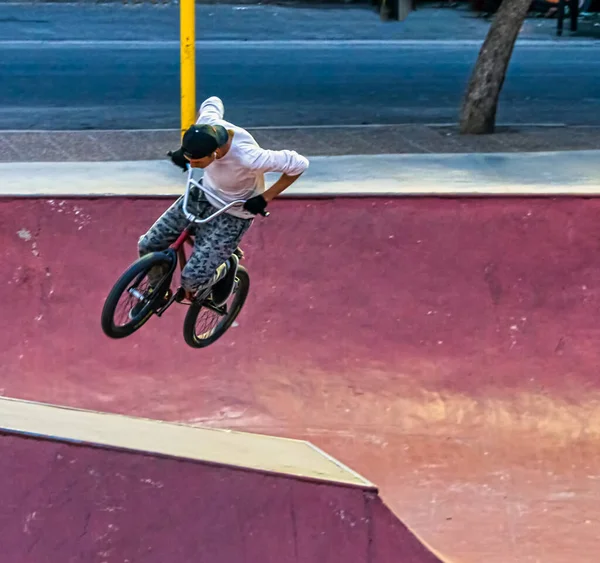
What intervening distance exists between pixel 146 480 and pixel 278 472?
2.02 feet

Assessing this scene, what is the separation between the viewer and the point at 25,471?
14.5 ft

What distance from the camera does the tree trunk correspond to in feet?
36.2

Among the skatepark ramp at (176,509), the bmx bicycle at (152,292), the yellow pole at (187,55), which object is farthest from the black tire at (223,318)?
the yellow pole at (187,55)

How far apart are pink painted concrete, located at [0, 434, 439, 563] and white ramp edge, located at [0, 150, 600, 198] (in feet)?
11.8

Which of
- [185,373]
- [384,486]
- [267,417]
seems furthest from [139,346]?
[384,486]

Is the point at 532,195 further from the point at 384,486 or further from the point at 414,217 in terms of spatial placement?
the point at 384,486

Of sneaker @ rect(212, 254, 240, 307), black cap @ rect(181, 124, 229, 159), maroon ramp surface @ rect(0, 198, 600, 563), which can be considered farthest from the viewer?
maroon ramp surface @ rect(0, 198, 600, 563)

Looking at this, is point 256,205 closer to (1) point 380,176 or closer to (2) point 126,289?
(2) point 126,289

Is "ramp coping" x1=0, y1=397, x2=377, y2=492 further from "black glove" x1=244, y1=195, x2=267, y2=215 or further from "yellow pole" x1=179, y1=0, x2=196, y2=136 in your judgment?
"yellow pole" x1=179, y1=0, x2=196, y2=136

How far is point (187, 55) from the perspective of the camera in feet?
26.1

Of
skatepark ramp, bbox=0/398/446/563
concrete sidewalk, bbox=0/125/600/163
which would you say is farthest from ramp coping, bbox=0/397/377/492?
concrete sidewalk, bbox=0/125/600/163

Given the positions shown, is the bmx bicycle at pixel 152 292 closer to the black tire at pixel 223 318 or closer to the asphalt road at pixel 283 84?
the black tire at pixel 223 318

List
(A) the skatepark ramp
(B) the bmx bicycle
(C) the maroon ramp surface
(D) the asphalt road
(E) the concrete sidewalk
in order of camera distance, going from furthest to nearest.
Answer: (D) the asphalt road, (E) the concrete sidewalk, (C) the maroon ramp surface, (B) the bmx bicycle, (A) the skatepark ramp

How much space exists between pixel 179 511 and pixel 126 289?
170 cm
